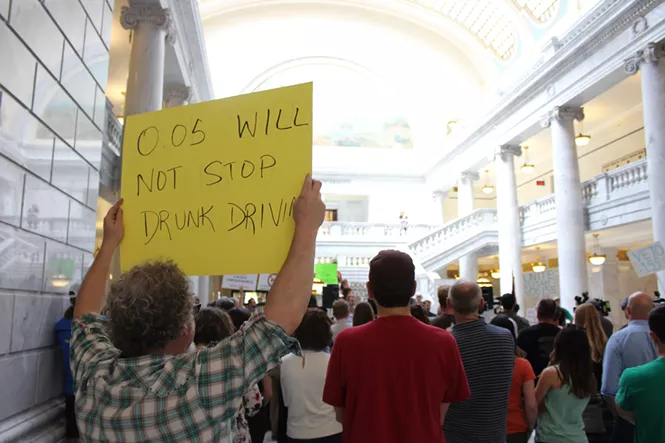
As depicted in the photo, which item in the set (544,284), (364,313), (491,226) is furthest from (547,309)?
(491,226)

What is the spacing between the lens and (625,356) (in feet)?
13.0

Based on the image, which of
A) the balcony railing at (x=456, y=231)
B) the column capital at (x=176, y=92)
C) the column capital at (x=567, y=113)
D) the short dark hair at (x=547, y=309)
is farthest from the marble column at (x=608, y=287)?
the short dark hair at (x=547, y=309)

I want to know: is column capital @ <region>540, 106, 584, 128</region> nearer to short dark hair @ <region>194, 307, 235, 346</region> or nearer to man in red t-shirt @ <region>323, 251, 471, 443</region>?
short dark hair @ <region>194, 307, 235, 346</region>

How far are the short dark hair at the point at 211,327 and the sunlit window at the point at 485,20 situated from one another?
1796cm

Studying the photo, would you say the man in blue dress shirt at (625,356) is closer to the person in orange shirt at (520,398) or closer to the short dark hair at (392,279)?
the person in orange shirt at (520,398)

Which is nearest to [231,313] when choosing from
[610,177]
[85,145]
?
[85,145]

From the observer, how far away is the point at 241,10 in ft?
69.1

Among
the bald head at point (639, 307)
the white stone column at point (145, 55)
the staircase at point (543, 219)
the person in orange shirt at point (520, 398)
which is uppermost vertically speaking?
the white stone column at point (145, 55)

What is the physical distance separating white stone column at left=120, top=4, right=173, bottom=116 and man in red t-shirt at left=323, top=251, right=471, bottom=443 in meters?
7.55

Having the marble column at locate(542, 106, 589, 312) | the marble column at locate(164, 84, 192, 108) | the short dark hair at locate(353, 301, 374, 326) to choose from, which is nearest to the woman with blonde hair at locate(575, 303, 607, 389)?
the short dark hair at locate(353, 301, 374, 326)

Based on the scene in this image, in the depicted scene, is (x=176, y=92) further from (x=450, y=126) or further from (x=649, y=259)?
(x=450, y=126)

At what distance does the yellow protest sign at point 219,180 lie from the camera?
5.56ft

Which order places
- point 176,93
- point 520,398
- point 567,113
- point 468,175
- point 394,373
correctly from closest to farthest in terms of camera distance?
1. point 394,373
2. point 520,398
3. point 176,93
4. point 567,113
5. point 468,175

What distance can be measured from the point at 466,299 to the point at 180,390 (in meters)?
2.06
